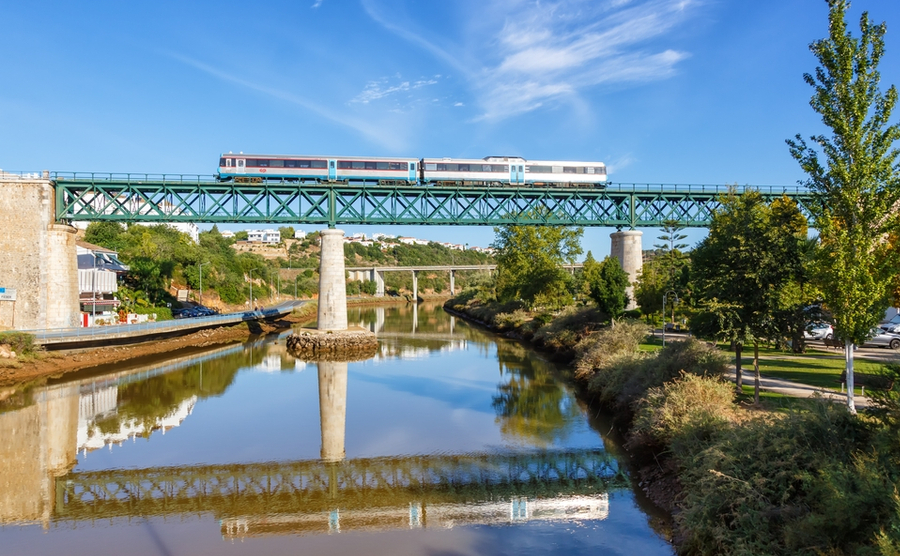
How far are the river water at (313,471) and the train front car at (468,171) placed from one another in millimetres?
23840

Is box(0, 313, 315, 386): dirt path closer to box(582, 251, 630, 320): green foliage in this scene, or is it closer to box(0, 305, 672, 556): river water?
box(0, 305, 672, 556): river water

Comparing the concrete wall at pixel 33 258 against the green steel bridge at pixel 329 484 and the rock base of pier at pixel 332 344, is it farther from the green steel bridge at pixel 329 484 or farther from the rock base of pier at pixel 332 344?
the green steel bridge at pixel 329 484

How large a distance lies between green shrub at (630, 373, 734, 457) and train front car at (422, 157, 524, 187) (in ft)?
114

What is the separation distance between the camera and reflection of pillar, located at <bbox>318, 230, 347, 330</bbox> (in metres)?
48.6

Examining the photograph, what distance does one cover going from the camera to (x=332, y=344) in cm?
4834

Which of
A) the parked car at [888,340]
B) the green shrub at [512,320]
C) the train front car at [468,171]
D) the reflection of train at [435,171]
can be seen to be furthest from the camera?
the green shrub at [512,320]

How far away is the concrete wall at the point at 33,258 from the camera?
131 feet

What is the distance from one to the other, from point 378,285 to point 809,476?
428 feet

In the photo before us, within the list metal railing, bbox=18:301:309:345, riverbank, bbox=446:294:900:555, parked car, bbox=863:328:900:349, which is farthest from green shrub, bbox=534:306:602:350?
metal railing, bbox=18:301:309:345

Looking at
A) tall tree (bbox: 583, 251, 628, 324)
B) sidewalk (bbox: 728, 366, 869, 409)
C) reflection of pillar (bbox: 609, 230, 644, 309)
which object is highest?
reflection of pillar (bbox: 609, 230, 644, 309)

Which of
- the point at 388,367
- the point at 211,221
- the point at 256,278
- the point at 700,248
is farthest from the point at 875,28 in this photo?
the point at 256,278

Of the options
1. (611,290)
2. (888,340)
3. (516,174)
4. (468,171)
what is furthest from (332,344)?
(888,340)

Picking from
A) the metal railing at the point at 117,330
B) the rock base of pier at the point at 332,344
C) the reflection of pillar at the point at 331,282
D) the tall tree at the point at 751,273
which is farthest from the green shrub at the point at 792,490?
the metal railing at the point at 117,330

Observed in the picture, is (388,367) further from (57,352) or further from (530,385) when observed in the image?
(57,352)
